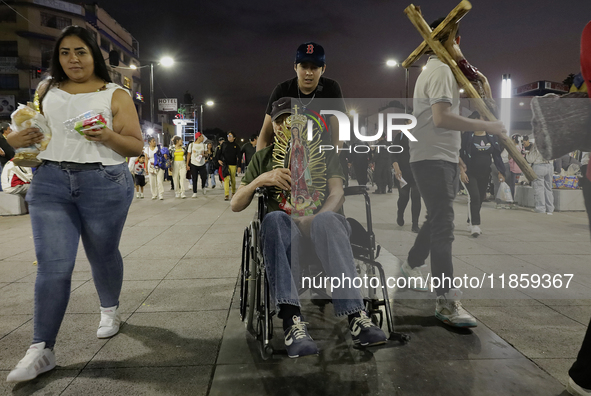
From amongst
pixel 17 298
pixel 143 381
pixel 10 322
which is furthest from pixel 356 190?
pixel 17 298

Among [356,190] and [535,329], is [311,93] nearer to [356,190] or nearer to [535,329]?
[356,190]

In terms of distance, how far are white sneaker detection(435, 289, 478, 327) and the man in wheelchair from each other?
83 cm

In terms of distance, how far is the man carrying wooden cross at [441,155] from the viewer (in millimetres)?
2879

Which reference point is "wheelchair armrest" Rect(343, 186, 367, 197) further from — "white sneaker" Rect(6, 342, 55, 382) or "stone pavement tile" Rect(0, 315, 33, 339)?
"stone pavement tile" Rect(0, 315, 33, 339)

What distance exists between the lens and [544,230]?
266 inches

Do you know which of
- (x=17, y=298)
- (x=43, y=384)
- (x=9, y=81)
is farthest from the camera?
(x=9, y=81)

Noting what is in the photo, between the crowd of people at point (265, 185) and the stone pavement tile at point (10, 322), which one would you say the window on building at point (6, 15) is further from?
the crowd of people at point (265, 185)

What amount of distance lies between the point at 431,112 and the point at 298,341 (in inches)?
77.9

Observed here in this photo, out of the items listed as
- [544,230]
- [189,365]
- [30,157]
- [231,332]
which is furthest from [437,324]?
[544,230]

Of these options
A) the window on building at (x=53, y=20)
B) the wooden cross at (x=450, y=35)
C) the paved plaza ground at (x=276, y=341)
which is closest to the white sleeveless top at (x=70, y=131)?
the paved plaza ground at (x=276, y=341)

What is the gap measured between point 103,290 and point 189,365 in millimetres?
897

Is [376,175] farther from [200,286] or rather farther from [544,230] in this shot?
[200,286]

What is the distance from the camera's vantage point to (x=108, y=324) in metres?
2.73

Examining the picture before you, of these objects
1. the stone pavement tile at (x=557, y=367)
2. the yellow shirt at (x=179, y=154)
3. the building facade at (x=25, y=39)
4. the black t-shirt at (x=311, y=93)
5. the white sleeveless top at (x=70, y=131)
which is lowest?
the stone pavement tile at (x=557, y=367)
